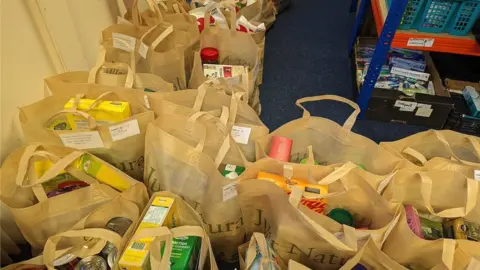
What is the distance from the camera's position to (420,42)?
1.51m

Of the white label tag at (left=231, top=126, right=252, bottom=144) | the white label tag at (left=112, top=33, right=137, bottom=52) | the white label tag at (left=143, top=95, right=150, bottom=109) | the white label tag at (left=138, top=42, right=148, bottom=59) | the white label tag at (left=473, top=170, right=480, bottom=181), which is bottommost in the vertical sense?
the white label tag at (left=473, top=170, right=480, bottom=181)

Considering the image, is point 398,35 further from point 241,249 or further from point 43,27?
point 43,27

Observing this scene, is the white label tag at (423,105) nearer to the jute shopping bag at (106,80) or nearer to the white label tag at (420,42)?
the white label tag at (420,42)

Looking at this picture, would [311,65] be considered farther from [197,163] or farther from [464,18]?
[197,163]

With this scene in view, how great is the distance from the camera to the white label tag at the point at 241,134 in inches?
41.7

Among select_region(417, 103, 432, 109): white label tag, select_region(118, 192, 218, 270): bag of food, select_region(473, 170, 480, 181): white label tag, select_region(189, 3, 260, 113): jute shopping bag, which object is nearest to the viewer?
select_region(118, 192, 218, 270): bag of food

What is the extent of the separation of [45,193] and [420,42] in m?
1.53

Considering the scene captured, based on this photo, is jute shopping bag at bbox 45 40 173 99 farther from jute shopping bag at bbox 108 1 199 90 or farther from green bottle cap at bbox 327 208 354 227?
green bottle cap at bbox 327 208 354 227

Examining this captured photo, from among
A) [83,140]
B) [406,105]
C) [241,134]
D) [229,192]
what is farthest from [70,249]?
[406,105]

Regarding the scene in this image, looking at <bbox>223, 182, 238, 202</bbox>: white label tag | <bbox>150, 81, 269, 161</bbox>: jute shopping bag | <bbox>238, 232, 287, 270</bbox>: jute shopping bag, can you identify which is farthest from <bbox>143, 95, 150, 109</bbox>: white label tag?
<bbox>238, 232, 287, 270</bbox>: jute shopping bag

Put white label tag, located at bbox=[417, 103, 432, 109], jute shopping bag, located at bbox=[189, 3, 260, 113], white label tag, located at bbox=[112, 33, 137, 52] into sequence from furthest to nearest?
1. white label tag, located at bbox=[417, 103, 432, 109]
2. jute shopping bag, located at bbox=[189, 3, 260, 113]
3. white label tag, located at bbox=[112, 33, 137, 52]

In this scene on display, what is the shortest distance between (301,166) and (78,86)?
737 mm

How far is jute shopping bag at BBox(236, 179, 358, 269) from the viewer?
81cm

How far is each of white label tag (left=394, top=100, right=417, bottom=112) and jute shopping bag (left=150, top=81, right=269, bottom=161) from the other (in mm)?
850
